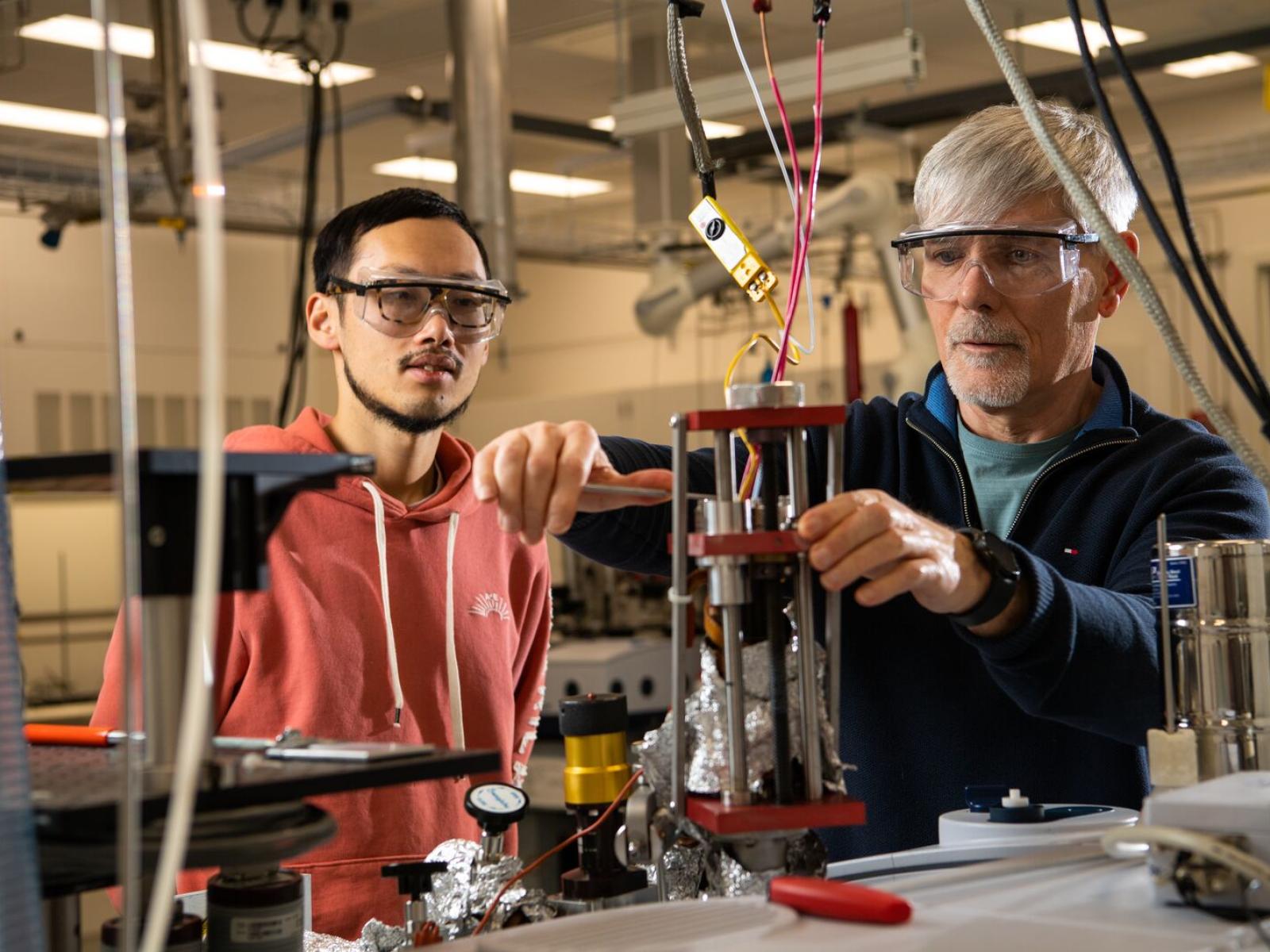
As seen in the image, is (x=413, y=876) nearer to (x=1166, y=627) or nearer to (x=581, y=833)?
(x=581, y=833)

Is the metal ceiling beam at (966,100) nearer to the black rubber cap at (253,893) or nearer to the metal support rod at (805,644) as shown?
the metal support rod at (805,644)

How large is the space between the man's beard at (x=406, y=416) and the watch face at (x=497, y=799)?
0.86 m

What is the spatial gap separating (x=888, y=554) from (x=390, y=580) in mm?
1092

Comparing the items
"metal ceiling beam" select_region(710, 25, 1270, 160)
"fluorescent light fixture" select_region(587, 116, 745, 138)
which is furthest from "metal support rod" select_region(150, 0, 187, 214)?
"fluorescent light fixture" select_region(587, 116, 745, 138)

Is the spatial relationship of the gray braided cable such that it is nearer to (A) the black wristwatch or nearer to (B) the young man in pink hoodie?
(A) the black wristwatch

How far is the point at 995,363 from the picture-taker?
152 centimetres

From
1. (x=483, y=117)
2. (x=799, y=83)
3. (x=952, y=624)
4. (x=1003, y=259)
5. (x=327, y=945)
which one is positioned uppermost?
(x=799, y=83)

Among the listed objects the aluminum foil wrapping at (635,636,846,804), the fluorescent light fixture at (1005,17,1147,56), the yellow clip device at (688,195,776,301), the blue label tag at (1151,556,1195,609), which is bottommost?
the aluminum foil wrapping at (635,636,846,804)

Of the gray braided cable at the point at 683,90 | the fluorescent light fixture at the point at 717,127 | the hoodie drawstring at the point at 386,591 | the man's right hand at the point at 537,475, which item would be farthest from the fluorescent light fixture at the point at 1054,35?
the man's right hand at the point at 537,475

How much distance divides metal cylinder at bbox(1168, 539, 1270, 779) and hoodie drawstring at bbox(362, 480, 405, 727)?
1045 millimetres

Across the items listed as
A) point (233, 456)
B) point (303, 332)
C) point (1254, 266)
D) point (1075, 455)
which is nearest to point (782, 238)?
point (303, 332)

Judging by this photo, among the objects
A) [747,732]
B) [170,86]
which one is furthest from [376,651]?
[170,86]

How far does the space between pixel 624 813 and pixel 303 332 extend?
202 inches

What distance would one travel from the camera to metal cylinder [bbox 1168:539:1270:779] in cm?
95
